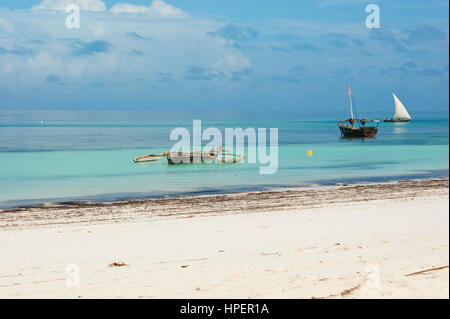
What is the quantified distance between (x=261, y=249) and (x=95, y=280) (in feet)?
9.52

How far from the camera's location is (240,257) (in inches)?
337

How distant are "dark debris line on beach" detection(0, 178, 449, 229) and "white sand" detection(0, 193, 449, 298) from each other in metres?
1.47

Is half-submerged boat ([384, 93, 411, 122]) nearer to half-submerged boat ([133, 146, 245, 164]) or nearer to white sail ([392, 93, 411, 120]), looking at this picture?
white sail ([392, 93, 411, 120])

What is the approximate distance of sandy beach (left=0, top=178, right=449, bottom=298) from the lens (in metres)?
6.87

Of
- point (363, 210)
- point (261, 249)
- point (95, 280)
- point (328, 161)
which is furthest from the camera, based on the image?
point (328, 161)

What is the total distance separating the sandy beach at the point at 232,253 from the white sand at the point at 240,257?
2cm

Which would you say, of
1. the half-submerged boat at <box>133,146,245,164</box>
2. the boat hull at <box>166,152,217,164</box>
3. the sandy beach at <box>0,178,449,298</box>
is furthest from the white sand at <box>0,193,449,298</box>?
the boat hull at <box>166,152,217,164</box>

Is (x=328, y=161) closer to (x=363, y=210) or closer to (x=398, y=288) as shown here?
(x=363, y=210)

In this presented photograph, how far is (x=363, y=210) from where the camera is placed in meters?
13.7

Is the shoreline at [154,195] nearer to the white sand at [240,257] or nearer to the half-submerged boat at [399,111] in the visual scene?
the white sand at [240,257]

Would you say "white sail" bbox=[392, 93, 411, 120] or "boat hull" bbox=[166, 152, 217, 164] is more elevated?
"white sail" bbox=[392, 93, 411, 120]
